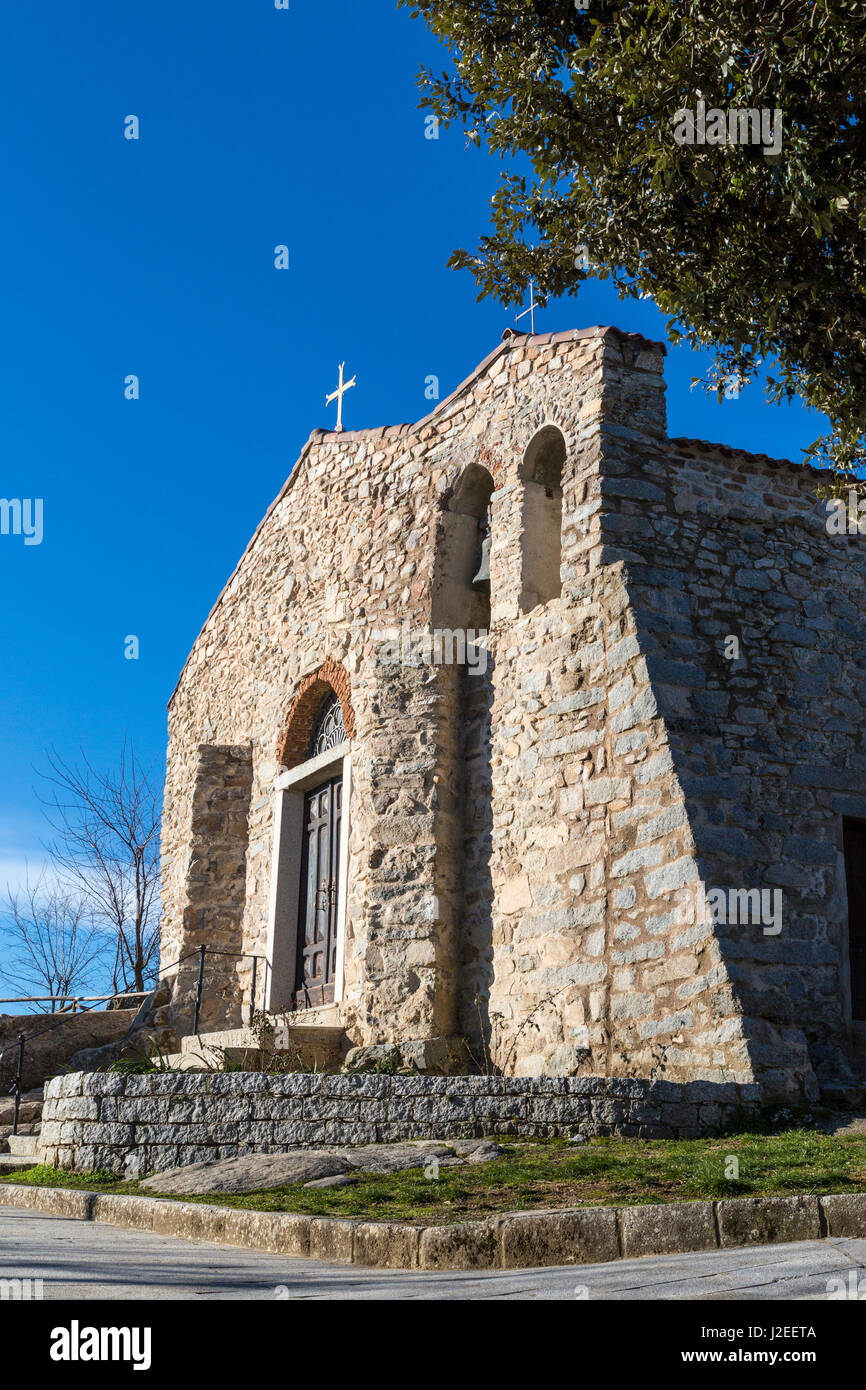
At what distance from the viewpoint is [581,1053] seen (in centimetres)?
855

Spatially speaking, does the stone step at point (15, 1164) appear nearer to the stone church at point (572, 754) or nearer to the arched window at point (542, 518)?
the stone church at point (572, 754)

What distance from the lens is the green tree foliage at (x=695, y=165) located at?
6465 millimetres

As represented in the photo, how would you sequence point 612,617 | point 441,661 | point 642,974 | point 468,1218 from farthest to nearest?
point 441,661
point 612,617
point 642,974
point 468,1218

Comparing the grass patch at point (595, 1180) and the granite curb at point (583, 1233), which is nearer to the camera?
the granite curb at point (583, 1233)

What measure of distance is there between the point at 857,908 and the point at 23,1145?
6.70m

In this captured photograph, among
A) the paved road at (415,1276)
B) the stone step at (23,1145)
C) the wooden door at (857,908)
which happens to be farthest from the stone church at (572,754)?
the paved road at (415,1276)

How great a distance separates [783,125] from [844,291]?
95cm

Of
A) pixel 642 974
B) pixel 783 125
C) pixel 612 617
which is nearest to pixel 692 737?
pixel 612 617

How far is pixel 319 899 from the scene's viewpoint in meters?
12.6

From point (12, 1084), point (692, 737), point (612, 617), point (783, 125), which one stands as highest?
point (783, 125)

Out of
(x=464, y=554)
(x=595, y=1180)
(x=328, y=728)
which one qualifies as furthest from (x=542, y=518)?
(x=595, y=1180)

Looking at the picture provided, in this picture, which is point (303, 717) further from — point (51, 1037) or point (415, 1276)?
point (415, 1276)

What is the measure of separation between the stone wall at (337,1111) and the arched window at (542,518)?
4407mm
